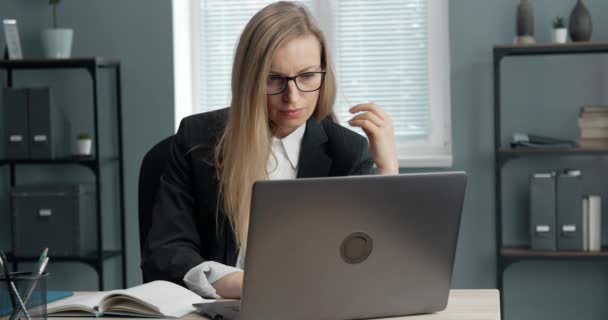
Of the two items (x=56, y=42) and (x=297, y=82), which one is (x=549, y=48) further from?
(x=56, y=42)

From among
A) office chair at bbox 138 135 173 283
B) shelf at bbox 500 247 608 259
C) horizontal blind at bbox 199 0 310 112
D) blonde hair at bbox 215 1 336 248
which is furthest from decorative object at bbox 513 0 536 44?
office chair at bbox 138 135 173 283

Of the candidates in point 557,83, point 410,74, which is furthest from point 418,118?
point 557,83

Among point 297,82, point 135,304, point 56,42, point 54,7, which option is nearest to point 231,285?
point 135,304

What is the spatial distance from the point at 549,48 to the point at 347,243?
254 centimetres

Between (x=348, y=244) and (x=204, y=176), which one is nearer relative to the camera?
(x=348, y=244)

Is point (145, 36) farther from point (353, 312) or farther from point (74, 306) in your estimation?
point (353, 312)

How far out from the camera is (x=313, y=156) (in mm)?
2121

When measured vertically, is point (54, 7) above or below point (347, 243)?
above

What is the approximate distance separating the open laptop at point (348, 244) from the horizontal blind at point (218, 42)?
9.72 feet

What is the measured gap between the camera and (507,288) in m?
4.02

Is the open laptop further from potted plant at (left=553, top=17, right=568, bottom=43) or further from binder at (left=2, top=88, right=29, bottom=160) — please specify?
binder at (left=2, top=88, right=29, bottom=160)

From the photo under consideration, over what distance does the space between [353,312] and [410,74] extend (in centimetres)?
283

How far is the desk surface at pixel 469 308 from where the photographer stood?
1.51 metres

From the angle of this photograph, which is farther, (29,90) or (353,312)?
(29,90)
